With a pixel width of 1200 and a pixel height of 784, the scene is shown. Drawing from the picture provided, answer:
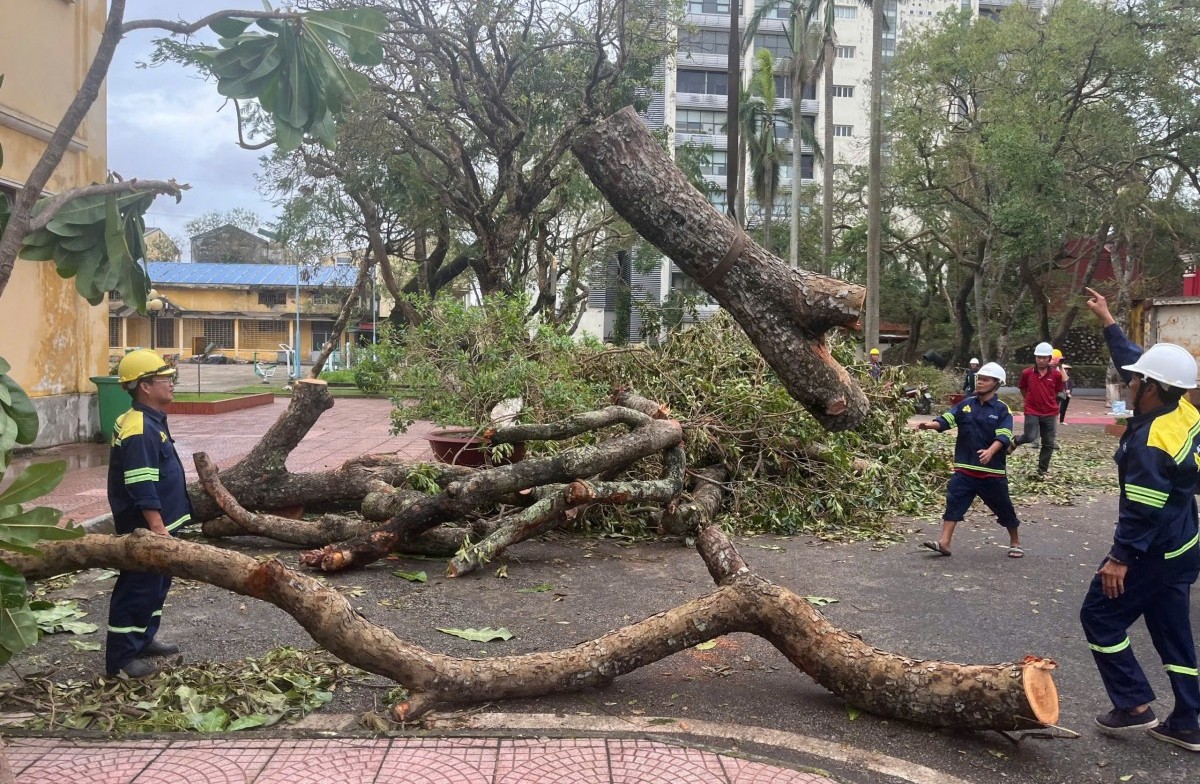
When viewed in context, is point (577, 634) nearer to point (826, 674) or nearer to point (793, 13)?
point (826, 674)

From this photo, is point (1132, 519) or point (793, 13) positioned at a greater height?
point (793, 13)

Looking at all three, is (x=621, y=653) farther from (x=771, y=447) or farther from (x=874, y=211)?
(x=874, y=211)

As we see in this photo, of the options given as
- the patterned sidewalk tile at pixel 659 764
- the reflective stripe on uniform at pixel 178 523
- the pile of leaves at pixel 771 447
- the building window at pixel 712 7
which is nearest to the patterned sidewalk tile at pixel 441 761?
the patterned sidewalk tile at pixel 659 764

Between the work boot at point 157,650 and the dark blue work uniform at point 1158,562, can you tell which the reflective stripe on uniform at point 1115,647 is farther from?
the work boot at point 157,650

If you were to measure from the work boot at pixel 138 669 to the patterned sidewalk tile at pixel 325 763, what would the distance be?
3.63 feet

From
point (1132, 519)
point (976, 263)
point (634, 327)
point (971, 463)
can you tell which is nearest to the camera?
point (1132, 519)

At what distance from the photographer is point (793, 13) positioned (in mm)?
34344

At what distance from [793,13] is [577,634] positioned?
34.3m

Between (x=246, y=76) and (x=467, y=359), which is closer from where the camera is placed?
(x=246, y=76)

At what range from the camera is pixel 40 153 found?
441 inches

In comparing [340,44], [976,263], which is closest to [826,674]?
[340,44]

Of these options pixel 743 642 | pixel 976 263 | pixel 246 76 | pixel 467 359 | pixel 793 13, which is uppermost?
pixel 793 13

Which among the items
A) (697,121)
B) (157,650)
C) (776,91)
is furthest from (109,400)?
(697,121)

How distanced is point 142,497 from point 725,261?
3.27 meters
